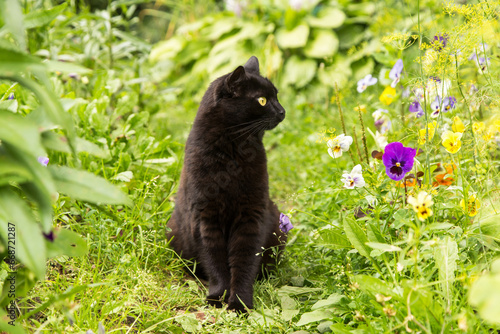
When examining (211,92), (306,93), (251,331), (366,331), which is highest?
(211,92)

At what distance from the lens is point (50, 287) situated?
2.01 m

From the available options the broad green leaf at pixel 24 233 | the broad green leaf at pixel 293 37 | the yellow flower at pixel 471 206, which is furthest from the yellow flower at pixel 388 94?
the broad green leaf at pixel 293 37

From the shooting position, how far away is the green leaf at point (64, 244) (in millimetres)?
1335

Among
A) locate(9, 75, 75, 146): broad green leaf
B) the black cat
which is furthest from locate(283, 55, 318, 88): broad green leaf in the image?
locate(9, 75, 75, 146): broad green leaf

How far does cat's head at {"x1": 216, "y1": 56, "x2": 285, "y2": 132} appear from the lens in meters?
2.39

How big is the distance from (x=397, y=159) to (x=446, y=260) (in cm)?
48

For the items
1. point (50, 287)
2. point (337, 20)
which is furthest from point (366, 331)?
point (337, 20)

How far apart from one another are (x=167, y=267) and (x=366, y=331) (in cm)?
116

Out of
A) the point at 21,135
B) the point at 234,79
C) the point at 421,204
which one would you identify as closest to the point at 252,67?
the point at 234,79

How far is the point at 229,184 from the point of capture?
7.64 feet

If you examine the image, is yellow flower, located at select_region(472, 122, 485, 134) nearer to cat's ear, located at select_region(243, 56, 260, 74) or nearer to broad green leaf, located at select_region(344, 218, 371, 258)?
broad green leaf, located at select_region(344, 218, 371, 258)

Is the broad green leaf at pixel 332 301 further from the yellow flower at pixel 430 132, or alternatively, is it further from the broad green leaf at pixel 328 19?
the broad green leaf at pixel 328 19

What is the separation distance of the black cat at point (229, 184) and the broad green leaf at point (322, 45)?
3273 millimetres

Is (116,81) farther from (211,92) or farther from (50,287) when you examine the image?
(50,287)
